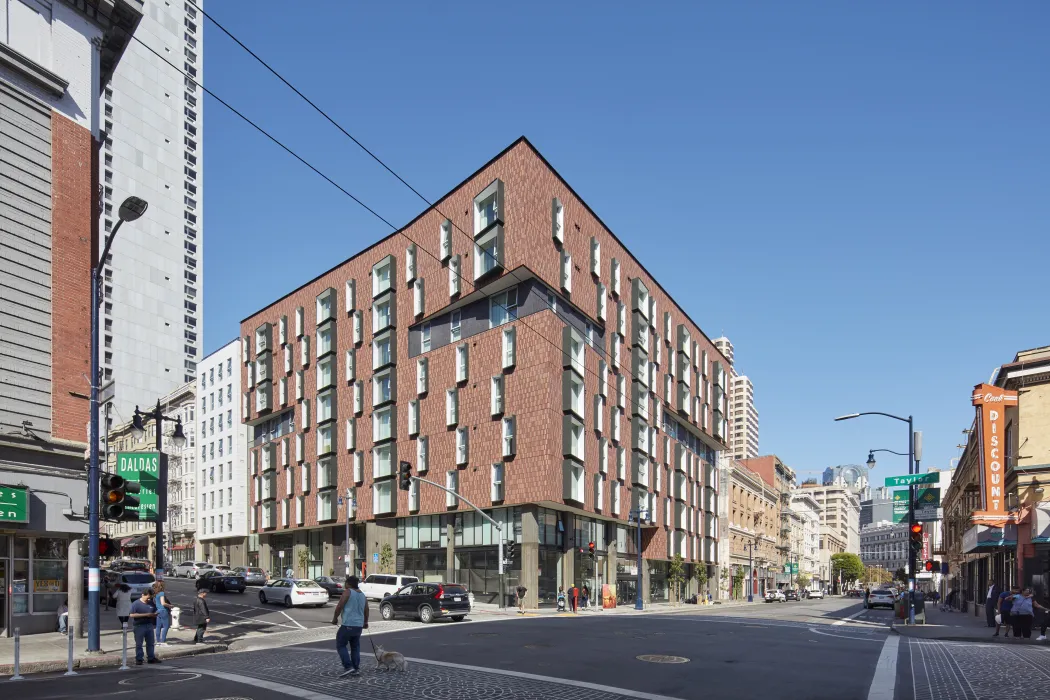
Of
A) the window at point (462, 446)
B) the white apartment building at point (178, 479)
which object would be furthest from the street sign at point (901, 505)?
the white apartment building at point (178, 479)

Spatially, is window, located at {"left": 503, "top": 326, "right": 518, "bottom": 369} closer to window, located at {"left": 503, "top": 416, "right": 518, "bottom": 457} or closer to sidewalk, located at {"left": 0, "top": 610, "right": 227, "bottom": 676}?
window, located at {"left": 503, "top": 416, "right": 518, "bottom": 457}

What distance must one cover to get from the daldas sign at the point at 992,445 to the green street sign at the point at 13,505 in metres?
34.6

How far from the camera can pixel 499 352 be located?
54.6 m

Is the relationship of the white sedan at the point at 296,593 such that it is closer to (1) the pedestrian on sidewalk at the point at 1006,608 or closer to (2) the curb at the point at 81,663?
(2) the curb at the point at 81,663

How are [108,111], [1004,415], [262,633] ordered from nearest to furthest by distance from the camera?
[262,633] → [1004,415] → [108,111]

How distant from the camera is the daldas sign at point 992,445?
35375mm

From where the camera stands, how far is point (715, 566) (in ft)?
299

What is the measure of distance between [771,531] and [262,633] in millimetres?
104459

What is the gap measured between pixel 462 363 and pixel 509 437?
22.1 ft

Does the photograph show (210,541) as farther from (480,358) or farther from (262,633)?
(262,633)

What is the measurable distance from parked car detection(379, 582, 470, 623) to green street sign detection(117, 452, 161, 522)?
32.6 feet

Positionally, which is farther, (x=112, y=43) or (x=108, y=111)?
(x=108, y=111)

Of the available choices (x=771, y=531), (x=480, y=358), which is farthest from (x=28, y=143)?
(x=771, y=531)

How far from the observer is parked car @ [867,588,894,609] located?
2443 inches
